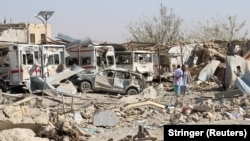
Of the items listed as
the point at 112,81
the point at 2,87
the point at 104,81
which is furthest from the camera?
the point at 104,81

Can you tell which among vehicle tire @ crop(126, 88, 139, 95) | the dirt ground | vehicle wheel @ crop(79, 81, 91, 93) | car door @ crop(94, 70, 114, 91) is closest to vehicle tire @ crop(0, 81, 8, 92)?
vehicle wheel @ crop(79, 81, 91, 93)

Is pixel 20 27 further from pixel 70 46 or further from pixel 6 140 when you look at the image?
pixel 6 140

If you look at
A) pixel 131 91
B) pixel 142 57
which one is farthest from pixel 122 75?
pixel 142 57

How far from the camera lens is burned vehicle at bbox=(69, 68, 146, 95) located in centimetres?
2652

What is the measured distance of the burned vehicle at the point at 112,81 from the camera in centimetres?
2652

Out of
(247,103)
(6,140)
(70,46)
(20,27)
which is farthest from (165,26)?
(6,140)

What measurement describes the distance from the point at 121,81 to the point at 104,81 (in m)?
0.82

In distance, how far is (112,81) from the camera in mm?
26531

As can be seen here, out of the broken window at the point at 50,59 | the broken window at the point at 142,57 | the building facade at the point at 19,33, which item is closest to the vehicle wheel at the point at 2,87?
the broken window at the point at 50,59

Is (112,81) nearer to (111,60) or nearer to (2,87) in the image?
(111,60)

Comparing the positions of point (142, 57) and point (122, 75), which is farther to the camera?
point (142, 57)

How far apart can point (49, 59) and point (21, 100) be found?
37.1ft

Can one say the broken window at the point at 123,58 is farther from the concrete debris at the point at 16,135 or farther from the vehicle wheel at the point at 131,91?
the concrete debris at the point at 16,135

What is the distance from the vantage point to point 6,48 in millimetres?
26375
